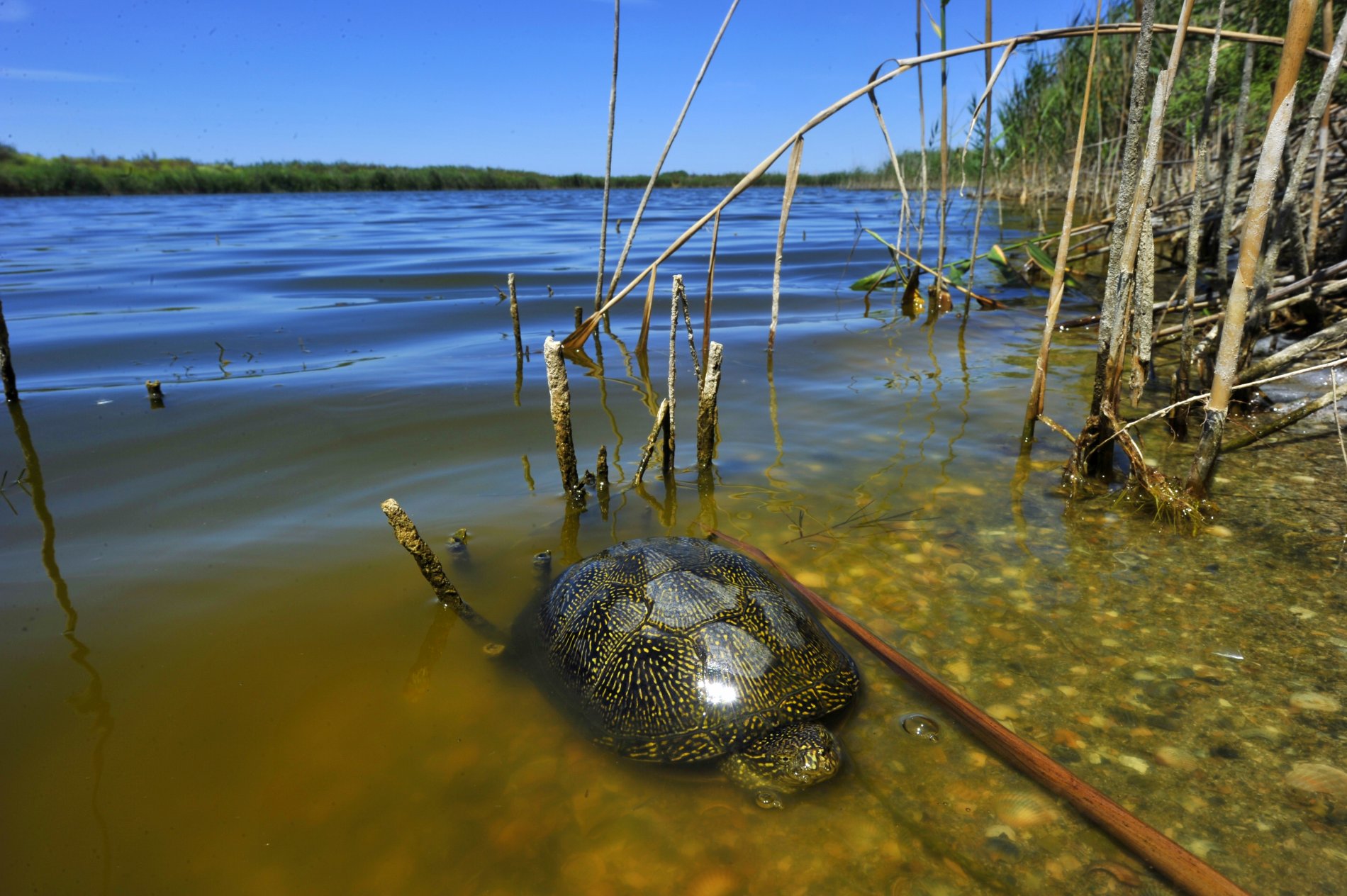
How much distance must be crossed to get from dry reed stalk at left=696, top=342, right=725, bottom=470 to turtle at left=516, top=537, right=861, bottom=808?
1.39m

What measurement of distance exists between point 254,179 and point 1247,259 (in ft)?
190

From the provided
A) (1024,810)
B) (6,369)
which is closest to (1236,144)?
(1024,810)

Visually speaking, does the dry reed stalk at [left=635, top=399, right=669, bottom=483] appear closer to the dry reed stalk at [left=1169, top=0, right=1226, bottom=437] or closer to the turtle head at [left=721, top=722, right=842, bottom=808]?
the turtle head at [left=721, top=722, right=842, bottom=808]

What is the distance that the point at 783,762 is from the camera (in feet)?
7.81

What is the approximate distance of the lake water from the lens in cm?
222

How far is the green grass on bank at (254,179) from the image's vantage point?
4406 cm

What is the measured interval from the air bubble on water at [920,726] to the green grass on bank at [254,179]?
52497 millimetres

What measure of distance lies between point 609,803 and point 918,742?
3.63 ft

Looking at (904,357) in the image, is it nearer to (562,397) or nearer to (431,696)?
(562,397)

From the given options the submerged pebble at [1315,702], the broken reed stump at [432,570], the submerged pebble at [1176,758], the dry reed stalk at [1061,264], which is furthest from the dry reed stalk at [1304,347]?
the broken reed stump at [432,570]

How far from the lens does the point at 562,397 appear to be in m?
3.94

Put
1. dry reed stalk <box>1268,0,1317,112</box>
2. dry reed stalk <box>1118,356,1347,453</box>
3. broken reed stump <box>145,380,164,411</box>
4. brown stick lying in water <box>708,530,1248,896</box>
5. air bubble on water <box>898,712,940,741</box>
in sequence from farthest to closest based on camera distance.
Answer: broken reed stump <box>145,380,164,411</box>, dry reed stalk <box>1118,356,1347,453</box>, dry reed stalk <box>1268,0,1317,112</box>, air bubble on water <box>898,712,940,741</box>, brown stick lying in water <box>708,530,1248,896</box>

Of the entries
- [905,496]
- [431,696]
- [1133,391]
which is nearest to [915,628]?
[905,496]

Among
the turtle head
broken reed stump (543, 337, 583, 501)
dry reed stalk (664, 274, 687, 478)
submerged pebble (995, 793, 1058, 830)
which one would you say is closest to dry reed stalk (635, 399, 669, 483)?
dry reed stalk (664, 274, 687, 478)
